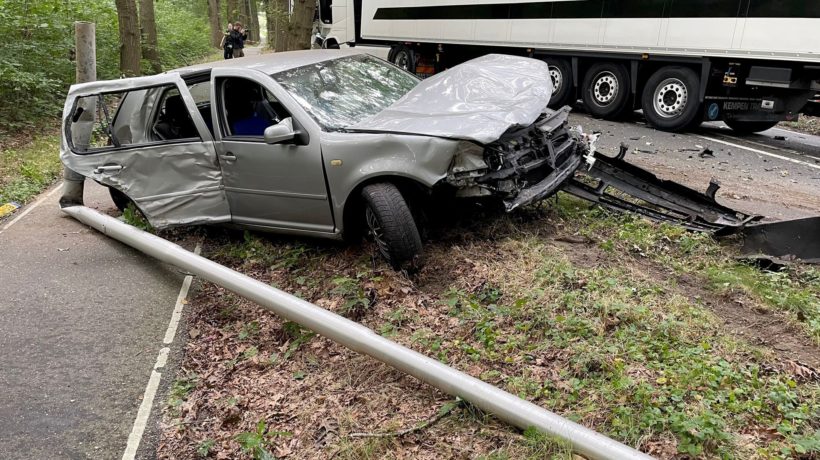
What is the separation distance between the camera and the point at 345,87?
230 inches

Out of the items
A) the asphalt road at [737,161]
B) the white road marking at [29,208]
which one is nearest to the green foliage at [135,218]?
the white road marking at [29,208]

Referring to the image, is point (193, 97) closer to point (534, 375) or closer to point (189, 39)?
point (534, 375)

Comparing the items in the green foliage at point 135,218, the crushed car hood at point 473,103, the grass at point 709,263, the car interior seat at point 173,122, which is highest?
the crushed car hood at point 473,103

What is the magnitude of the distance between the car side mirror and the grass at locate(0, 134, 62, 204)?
4.96 metres

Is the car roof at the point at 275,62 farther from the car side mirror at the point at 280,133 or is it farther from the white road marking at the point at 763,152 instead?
the white road marking at the point at 763,152

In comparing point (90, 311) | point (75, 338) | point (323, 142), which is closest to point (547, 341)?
point (323, 142)

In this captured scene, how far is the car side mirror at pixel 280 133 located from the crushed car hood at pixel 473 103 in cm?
48

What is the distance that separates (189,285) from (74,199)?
2.50 m

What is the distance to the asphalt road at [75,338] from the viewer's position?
11.9 ft

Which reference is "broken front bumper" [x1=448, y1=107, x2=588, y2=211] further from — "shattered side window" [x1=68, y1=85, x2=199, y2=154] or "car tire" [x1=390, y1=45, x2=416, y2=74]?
"car tire" [x1=390, y1=45, x2=416, y2=74]

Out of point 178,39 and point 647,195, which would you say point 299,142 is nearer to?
point 647,195

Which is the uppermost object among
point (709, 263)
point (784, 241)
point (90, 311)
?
point (784, 241)

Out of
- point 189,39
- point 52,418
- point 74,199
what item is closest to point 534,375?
point 52,418

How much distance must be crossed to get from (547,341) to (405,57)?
14675 millimetres
